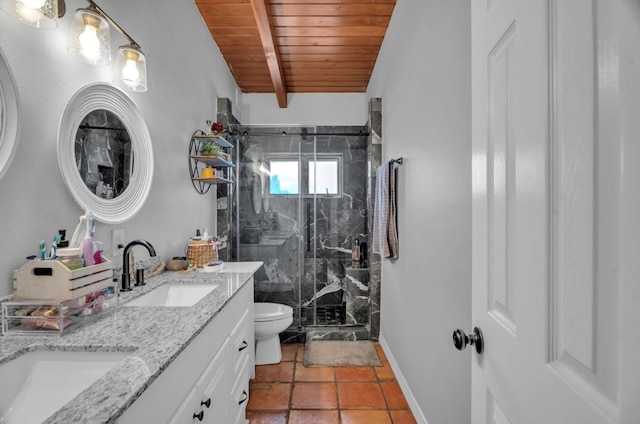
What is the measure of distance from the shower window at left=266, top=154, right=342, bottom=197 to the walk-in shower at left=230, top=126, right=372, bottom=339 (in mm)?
11

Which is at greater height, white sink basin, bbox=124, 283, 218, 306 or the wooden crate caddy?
the wooden crate caddy

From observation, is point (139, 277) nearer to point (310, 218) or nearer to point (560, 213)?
point (560, 213)

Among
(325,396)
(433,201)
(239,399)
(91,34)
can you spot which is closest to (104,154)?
(91,34)

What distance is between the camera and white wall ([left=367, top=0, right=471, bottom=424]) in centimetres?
124

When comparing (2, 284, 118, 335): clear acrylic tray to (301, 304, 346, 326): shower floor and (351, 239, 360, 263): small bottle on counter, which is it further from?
(351, 239, 360, 263): small bottle on counter

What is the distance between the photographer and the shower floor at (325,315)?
10.9 feet

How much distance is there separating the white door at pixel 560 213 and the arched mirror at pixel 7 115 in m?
1.39

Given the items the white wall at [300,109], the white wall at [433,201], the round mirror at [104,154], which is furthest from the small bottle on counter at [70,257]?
the white wall at [300,109]

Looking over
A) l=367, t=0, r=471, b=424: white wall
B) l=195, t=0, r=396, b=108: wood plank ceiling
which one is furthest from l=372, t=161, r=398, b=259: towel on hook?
l=195, t=0, r=396, b=108: wood plank ceiling

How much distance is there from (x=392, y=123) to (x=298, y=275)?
6.41 feet

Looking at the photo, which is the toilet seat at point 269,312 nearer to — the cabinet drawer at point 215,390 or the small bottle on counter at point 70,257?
the cabinet drawer at point 215,390

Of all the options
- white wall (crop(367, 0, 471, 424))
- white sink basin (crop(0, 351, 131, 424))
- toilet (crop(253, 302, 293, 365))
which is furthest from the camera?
toilet (crop(253, 302, 293, 365))

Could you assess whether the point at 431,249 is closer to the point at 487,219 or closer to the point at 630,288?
the point at 487,219

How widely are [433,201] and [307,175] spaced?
6.79 feet
